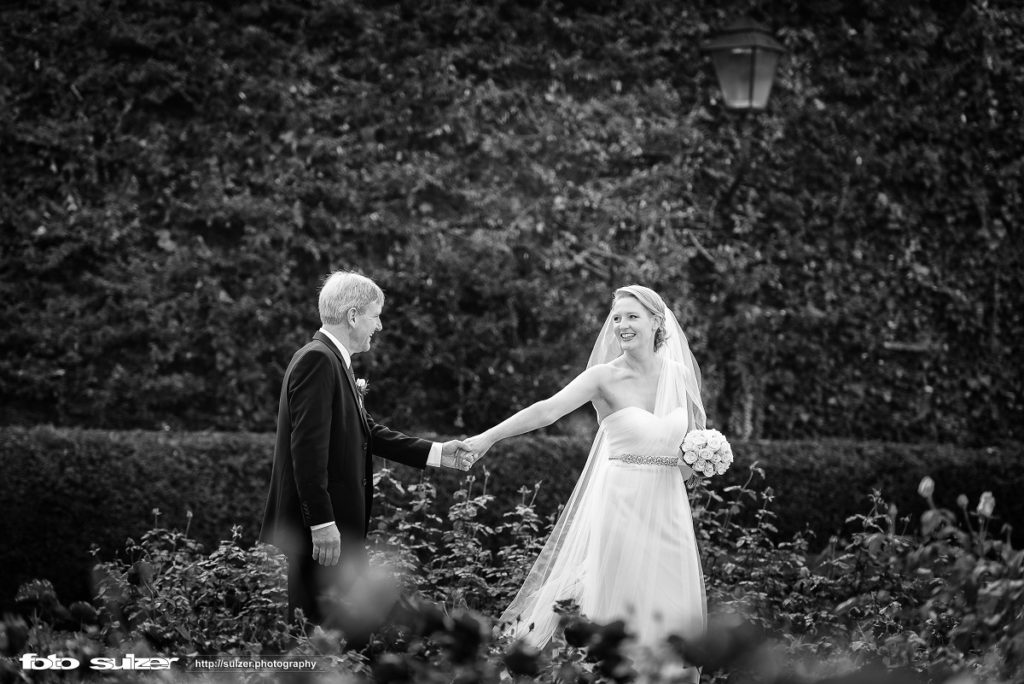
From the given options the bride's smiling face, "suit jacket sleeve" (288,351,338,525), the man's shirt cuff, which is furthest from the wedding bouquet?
"suit jacket sleeve" (288,351,338,525)

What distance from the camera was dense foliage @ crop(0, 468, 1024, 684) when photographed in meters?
1.96

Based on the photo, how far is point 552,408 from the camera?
456 cm

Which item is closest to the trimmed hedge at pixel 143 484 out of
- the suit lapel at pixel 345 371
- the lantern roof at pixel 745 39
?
the suit lapel at pixel 345 371

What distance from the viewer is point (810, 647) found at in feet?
13.3

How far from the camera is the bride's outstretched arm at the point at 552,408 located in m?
4.52

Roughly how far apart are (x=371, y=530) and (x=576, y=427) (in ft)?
7.19

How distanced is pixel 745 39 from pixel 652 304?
3.37m

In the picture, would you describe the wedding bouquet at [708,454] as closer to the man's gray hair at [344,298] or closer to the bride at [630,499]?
the bride at [630,499]

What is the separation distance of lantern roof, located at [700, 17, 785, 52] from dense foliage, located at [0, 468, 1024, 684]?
2718 millimetres

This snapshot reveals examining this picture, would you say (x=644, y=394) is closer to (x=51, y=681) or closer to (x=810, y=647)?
(x=810, y=647)

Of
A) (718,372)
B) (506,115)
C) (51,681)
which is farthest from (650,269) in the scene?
(51,681)

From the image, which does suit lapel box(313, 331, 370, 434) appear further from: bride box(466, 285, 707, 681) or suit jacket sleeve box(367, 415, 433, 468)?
bride box(466, 285, 707, 681)

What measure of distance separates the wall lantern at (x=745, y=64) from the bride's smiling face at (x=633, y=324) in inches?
128

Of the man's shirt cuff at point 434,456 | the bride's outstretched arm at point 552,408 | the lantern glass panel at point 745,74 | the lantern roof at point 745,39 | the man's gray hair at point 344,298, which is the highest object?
the lantern roof at point 745,39
